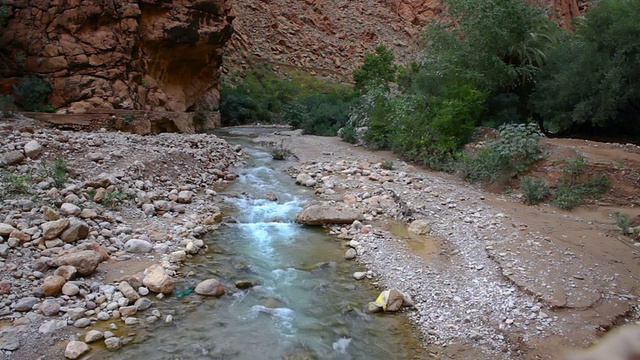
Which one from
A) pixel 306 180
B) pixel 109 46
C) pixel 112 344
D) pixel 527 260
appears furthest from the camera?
pixel 109 46

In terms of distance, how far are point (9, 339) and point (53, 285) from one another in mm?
771

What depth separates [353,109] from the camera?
18.5m

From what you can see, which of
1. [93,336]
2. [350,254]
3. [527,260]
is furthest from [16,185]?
[527,260]

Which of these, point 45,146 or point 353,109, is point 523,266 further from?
point 353,109

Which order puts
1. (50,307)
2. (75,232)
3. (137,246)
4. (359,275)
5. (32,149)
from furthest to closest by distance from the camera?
(32,149) < (137,246) < (359,275) < (75,232) < (50,307)

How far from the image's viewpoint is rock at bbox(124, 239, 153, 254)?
5.76 metres

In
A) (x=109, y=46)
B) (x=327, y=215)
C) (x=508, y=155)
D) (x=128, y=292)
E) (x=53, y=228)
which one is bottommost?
(x=128, y=292)

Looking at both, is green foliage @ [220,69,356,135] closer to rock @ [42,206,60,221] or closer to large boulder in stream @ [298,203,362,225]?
large boulder in stream @ [298,203,362,225]

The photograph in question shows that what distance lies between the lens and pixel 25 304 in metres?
4.22

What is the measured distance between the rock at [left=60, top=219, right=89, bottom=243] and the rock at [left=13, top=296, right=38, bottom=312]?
125cm

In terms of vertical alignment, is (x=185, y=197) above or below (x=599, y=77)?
below

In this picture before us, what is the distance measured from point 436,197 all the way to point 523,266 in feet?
11.5

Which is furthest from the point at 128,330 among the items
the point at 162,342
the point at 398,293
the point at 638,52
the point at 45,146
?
the point at 638,52

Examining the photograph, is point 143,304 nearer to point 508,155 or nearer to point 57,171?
point 57,171
